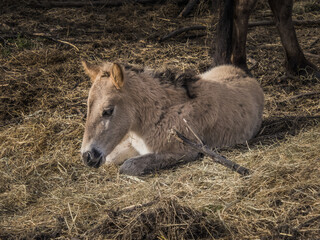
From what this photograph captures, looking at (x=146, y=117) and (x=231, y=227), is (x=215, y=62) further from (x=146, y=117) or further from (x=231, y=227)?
(x=231, y=227)

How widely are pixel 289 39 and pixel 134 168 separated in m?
4.00

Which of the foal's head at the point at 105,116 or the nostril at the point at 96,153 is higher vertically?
the foal's head at the point at 105,116

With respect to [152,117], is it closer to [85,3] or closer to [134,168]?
[134,168]

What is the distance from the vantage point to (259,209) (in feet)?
11.3

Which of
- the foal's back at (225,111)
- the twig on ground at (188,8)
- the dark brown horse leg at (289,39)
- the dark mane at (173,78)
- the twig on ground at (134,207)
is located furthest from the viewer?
the twig on ground at (188,8)

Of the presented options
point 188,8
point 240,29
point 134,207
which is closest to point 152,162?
point 134,207

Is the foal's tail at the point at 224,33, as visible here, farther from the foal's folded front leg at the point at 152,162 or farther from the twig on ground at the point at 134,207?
the twig on ground at the point at 134,207

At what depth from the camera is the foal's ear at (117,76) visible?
4836 mm

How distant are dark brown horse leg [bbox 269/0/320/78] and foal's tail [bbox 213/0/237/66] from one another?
76cm

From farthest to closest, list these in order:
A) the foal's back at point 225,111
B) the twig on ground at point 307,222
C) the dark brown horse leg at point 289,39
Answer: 1. the dark brown horse leg at point 289,39
2. the foal's back at point 225,111
3. the twig on ground at point 307,222

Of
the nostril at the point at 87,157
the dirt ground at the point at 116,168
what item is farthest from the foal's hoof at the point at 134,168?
the nostril at the point at 87,157

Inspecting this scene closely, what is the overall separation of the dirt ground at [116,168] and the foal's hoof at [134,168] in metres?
0.11

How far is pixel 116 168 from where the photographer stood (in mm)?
5016

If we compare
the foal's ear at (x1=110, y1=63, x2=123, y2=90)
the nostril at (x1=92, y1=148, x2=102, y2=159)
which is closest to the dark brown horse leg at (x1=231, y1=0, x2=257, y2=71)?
the foal's ear at (x1=110, y1=63, x2=123, y2=90)
